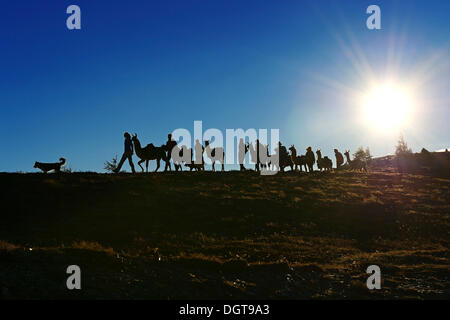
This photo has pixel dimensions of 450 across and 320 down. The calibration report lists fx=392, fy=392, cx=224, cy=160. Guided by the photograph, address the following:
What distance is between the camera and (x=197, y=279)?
11070mm

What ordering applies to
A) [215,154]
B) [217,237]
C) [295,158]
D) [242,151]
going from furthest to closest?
[295,158] < [242,151] < [215,154] < [217,237]

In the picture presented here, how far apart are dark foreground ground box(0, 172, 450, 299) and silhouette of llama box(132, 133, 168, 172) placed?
4.94ft

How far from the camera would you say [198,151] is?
125 ft

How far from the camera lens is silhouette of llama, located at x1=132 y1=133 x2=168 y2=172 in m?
29.0

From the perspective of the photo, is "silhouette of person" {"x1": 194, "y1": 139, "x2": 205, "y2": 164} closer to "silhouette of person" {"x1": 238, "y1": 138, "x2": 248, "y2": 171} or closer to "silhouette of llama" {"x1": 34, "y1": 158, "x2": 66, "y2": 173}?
"silhouette of person" {"x1": 238, "y1": 138, "x2": 248, "y2": 171}

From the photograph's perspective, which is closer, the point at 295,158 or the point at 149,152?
the point at 149,152

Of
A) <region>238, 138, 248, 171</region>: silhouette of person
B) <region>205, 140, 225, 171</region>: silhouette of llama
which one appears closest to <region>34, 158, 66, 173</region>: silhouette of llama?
<region>205, 140, 225, 171</region>: silhouette of llama

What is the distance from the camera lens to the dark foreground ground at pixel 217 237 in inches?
417

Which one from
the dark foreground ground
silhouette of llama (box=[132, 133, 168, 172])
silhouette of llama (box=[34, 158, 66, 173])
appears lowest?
the dark foreground ground

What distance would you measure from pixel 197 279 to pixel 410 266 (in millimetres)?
8843

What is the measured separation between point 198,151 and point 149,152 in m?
8.30

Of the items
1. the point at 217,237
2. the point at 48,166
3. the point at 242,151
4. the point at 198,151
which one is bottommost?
the point at 217,237

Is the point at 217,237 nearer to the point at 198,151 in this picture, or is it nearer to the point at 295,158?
the point at 198,151

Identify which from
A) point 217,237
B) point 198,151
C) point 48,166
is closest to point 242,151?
point 198,151
